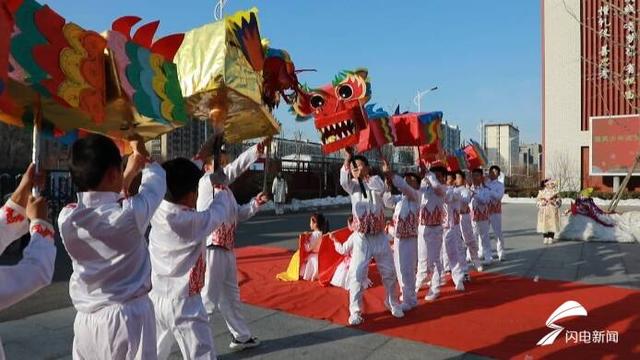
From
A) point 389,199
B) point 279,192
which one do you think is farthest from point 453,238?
point 279,192

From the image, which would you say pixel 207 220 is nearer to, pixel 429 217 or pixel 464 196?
pixel 429 217

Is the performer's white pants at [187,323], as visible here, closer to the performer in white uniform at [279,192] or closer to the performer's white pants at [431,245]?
the performer's white pants at [431,245]

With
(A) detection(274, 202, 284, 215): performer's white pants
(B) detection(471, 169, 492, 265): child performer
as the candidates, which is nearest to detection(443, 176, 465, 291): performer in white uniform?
(B) detection(471, 169, 492, 265): child performer

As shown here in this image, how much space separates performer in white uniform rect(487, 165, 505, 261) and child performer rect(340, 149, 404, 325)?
428cm

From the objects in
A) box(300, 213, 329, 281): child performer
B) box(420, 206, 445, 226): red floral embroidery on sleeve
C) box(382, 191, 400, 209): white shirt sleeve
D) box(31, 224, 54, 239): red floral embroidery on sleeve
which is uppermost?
box(31, 224, 54, 239): red floral embroidery on sleeve

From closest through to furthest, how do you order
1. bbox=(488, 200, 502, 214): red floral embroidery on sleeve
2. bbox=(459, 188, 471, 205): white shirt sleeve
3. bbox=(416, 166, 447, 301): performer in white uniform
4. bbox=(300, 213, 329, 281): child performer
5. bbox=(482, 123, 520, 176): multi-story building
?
1. bbox=(416, 166, 447, 301): performer in white uniform
2. bbox=(300, 213, 329, 281): child performer
3. bbox=(459, 188, 471, 205): white shirt sleeve
4. bbox=(488, 200, 502, 214): red floral embroidery on sleeve
5. bbox=(482, 123, 520, 176): multi-story building

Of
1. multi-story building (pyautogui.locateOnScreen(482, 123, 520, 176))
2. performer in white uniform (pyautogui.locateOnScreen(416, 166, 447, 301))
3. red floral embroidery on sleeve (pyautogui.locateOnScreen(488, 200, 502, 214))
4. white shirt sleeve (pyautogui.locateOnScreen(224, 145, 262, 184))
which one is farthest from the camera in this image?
multi-story building (pyautogui.locateOnScreen(482, 123, 520, 176))

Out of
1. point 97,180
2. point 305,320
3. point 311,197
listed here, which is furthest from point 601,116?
point 97,180

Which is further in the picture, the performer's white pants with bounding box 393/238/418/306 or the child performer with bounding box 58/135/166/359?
the performer's white pants with bounding box 393/238/418/306

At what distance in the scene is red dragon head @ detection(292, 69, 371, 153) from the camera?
4914 mm

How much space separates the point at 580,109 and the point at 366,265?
92.8 feet

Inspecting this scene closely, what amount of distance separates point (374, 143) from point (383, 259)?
1.28 metres

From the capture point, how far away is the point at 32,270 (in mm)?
1782

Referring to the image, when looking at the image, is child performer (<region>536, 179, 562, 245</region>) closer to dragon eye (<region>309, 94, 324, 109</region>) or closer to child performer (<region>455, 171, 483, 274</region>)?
child performer (<region>455, 171, 483, 274</region>)
